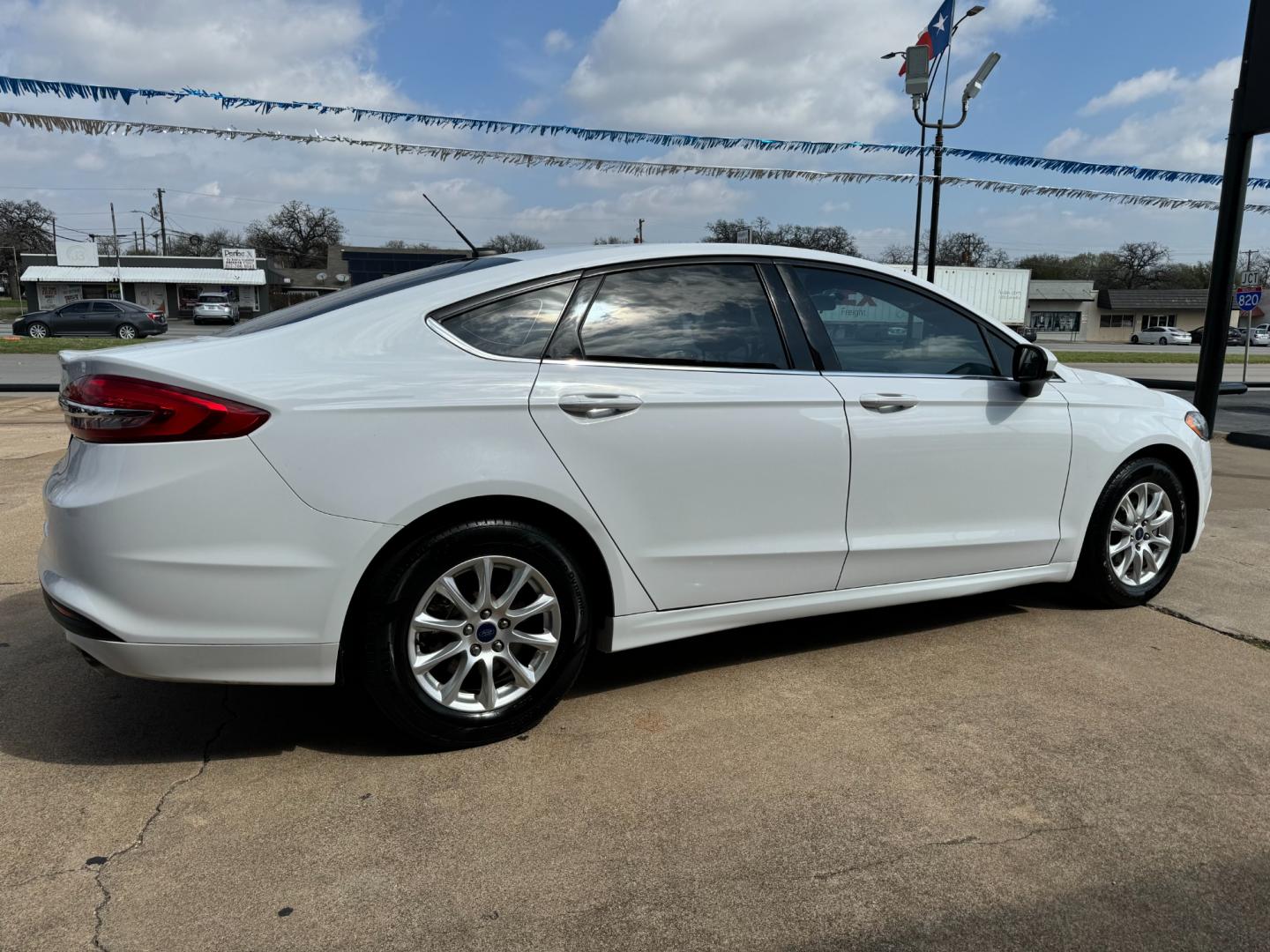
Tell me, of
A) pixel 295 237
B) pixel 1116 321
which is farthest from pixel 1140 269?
pixel 295 237

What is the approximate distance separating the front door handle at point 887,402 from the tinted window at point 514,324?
3.90 ft

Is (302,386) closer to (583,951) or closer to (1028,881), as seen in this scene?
(583,951)

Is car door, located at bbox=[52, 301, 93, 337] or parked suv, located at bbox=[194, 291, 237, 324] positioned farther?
parked suv, located at bbox=[194, 291, 237, 324]

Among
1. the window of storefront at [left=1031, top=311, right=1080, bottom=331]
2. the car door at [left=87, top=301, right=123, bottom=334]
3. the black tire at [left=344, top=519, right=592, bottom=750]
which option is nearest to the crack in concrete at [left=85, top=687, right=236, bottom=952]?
the black tire at [left=344, top=519, right=592, bottom=750]

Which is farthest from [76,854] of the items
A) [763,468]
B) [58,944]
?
[763,468]

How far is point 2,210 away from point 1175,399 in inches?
3873

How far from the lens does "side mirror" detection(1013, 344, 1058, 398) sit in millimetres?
3717

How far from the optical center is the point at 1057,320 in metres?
79.4

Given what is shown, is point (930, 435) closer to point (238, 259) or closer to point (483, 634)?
point (483, 634)

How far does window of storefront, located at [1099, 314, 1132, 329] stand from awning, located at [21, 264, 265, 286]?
69.2 metres

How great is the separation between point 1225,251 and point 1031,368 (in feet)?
21.5

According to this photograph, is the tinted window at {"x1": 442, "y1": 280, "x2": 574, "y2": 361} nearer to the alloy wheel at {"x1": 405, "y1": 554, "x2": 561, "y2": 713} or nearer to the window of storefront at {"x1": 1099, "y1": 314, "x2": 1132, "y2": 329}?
the alloy wheel at {"x1": 405, "y1": 554, "x2": 561, "y2": 713}

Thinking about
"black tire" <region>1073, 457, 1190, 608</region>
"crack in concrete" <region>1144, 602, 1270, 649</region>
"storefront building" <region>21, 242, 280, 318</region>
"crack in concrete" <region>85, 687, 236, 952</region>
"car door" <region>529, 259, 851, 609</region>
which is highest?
"storefront building" <region>21, 242, 280, 318</region>

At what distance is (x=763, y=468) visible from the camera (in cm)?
317
